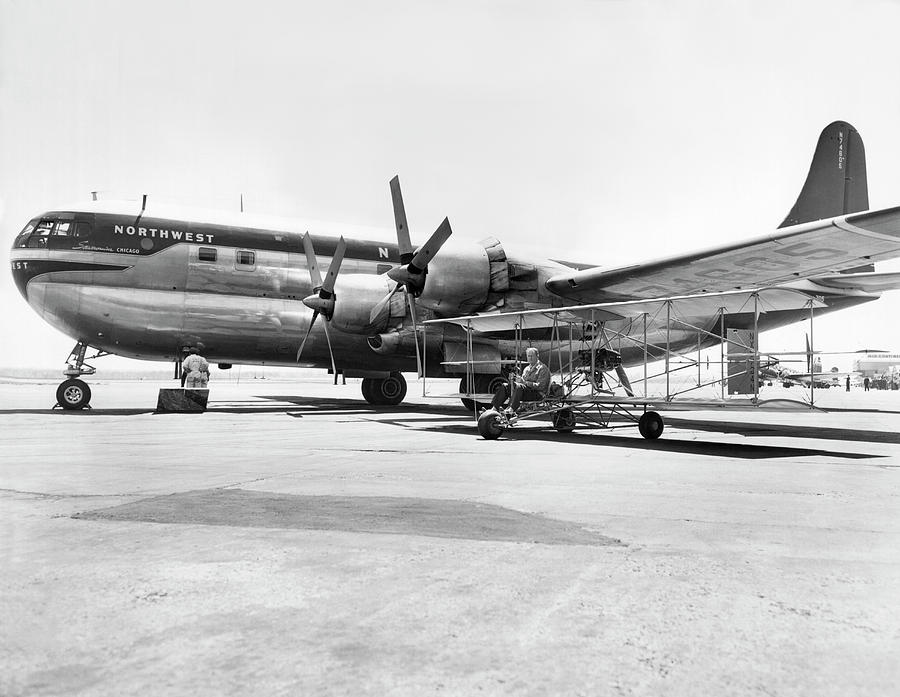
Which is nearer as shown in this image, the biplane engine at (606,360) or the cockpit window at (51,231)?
the biplane engine at (606,360)

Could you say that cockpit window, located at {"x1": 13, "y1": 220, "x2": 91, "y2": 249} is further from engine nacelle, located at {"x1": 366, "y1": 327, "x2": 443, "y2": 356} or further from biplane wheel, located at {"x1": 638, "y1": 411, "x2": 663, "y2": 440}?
biplane wheel, located at {"x1": 638, "y1": 411, "x2": 663, "y2": 440}

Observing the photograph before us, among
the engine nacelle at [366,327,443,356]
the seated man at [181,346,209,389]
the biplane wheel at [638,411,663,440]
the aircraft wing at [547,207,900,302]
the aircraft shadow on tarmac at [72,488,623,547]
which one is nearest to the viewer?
the aircraft shadow on tarmac at [72,488,623,547]

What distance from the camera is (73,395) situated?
19.4 meters

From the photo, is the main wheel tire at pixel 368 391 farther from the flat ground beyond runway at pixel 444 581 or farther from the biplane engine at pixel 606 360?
the flat ground beyond runway at pixel 444 581

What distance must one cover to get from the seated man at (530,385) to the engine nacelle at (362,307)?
566cm

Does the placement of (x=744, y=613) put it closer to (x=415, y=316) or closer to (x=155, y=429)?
(x=155, y=429)

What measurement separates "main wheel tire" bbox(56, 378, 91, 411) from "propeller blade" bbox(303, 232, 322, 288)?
702 cm

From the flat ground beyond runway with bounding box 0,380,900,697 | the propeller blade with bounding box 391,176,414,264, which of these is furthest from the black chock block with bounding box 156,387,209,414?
the flat ground beyond runway with bounding box 0,380,900,697

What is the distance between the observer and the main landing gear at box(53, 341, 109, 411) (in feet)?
63.1

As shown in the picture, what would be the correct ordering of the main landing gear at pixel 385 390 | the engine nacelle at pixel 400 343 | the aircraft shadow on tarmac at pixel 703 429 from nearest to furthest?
1. the aircraft shadow on tarmac at pixel 703 429
2. the engine nacelle at pixel 400 343
3. the main landing gear at pixel 385 390

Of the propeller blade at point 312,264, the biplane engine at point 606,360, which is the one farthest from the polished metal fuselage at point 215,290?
the biplane engine at point 606,360

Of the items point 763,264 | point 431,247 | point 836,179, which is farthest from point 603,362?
point 836,179

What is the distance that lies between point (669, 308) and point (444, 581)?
951 centimetres

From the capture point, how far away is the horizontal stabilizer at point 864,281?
606 inches
